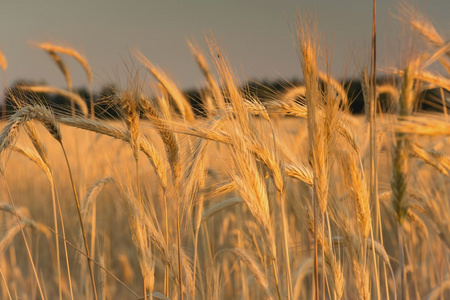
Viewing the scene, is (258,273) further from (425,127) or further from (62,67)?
(62,67)

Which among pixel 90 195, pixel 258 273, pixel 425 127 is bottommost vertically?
pixel 258 273

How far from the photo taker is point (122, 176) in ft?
5.50

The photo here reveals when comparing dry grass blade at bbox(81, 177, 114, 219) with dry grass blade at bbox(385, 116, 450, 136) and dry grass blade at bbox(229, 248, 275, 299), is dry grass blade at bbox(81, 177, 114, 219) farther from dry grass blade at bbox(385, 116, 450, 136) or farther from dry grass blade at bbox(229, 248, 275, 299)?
dry grass blade at bbox(385, 116, 450, 136)

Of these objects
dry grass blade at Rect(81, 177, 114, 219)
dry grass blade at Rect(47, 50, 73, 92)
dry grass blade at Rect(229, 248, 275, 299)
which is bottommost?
dry grass blade at Rect(229, 248, 275, 299)

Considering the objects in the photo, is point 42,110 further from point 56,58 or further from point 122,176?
point 56,58

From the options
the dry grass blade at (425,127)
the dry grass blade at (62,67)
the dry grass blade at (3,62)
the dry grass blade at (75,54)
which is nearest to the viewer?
the dry grass blade at (425,127)

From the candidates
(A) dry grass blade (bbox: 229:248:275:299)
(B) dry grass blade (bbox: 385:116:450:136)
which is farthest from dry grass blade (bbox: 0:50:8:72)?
(B) dry grass blade (bbox: 385:116:450:136)

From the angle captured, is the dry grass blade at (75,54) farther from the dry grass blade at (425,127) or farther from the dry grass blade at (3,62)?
the dry grass blade at (425,127)

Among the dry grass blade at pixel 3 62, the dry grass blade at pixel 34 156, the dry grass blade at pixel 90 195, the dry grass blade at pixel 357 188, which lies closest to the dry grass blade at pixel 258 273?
the dry grass blade at pixel 357 188

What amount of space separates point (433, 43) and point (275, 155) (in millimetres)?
753

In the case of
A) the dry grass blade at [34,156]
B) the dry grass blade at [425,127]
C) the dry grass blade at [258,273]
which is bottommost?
the dry grass blade at [258,273]

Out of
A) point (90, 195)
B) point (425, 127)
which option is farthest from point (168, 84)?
point (425, 127)

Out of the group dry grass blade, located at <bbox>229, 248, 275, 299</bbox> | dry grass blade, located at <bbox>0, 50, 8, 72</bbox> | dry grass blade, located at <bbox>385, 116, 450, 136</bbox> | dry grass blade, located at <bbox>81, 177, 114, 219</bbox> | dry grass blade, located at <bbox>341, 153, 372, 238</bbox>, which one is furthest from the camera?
dry grass blade, located at <bbox>0, 50, 8, 72</bbox>

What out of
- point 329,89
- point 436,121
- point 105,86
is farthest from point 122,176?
point 436,121
